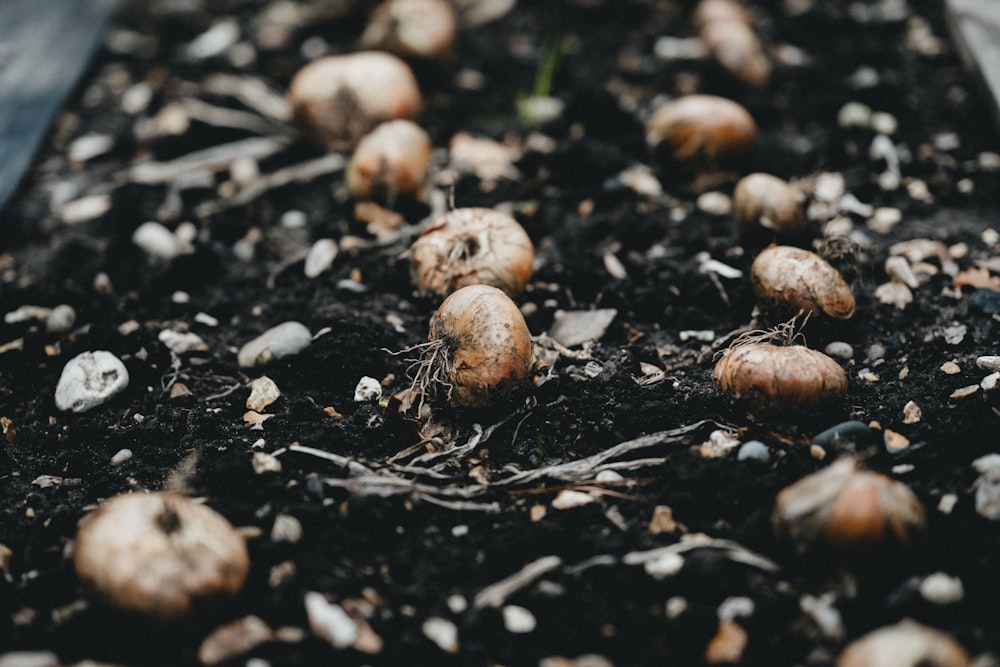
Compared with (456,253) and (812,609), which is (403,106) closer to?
(456,253)

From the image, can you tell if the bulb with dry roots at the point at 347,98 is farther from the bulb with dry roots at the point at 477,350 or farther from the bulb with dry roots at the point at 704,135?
the bulb with dry roots at the point at 477,350

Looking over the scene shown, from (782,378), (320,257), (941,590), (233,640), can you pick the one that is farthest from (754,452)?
(320,257)

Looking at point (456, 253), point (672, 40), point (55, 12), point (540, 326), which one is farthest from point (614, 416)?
point (55, 12)

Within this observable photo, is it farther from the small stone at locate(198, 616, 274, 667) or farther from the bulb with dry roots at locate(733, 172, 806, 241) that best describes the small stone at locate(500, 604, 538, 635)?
the bulb with dry roots at locate(733, 172, 806, 241)

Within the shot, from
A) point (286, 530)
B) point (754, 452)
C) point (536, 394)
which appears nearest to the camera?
point (286, 530)

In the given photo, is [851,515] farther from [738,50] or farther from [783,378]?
[738,50]
